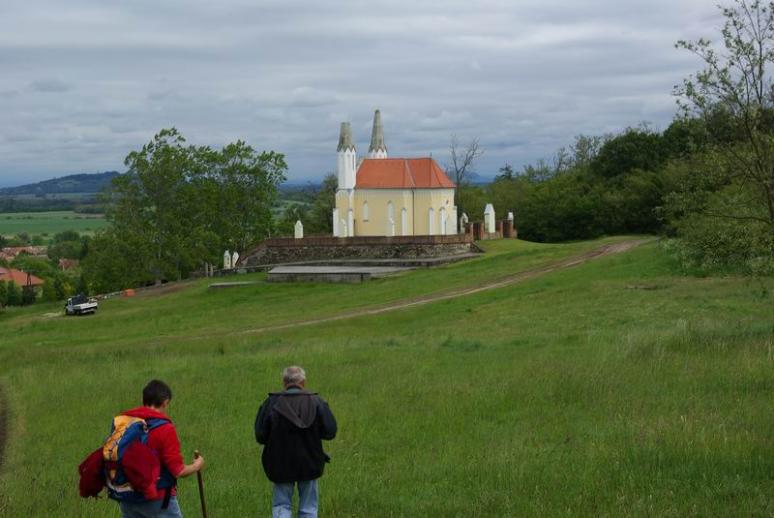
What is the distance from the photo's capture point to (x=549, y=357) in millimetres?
16578

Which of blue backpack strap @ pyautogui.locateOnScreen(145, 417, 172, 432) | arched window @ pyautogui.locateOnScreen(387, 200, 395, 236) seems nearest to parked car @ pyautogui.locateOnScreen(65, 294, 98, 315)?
arched window @ pyautogui.locateOnScreen(387, 200, 395, 236)

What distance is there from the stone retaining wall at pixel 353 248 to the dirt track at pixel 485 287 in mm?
9129

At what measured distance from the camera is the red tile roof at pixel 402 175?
5556 centimetres

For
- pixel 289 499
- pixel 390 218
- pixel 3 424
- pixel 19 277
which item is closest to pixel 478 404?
pixel 289 499

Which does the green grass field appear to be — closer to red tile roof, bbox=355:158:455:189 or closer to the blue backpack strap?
the blue backpack strap

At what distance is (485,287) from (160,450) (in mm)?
28677

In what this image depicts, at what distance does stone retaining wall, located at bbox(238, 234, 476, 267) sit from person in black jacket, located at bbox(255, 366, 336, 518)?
41.7 meters

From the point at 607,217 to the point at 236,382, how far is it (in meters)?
47.5

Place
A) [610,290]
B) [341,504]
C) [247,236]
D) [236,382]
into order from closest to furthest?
1. [341,504]
2. [236,382]
3. [610,290]
4. [247,236]

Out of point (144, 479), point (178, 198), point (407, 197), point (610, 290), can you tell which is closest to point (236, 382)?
point (144, 479)

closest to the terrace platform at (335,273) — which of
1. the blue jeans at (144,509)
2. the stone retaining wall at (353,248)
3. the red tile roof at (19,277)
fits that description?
the stone retaining wall at (353,248)

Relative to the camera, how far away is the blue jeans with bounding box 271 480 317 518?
24.5 feet

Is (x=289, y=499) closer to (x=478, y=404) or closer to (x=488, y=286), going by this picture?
(x=478, y=404)

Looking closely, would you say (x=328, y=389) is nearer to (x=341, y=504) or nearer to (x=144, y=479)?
(x=341, y=504)
